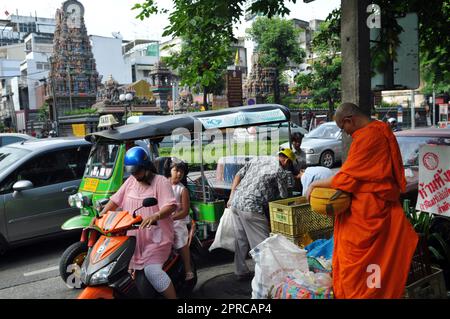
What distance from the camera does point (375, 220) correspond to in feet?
9.93

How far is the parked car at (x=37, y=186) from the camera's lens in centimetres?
616

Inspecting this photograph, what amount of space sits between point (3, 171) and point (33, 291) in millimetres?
2047

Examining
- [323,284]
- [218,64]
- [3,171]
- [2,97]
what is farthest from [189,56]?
[2,97]

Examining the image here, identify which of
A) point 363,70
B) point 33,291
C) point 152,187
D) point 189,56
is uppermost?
point 189,56

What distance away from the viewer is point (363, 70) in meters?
3.95

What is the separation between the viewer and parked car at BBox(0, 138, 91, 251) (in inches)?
242

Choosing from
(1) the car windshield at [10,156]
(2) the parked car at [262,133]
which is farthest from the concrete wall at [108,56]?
(2) the parked car at [262,133]

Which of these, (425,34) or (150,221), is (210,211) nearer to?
(150,221)

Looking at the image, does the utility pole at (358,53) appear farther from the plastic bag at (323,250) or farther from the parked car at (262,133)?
the parked car at (262,133)

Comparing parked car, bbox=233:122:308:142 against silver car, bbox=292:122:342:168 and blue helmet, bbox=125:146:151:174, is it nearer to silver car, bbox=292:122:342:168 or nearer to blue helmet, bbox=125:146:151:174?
blue helmet, bbox=125:146:151:174

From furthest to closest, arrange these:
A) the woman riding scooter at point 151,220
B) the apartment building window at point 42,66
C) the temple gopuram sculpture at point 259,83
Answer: the apartment building window at point 42,66
the temple gopuram sculpture at point 259,83
the woman riding scooter at point 151,220

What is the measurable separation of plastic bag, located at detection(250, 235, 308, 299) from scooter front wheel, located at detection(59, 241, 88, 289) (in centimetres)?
237

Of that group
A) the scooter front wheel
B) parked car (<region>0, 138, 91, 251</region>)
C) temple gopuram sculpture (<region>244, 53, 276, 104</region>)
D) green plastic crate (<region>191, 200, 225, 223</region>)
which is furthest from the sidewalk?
temple gopuram sculpture (<region>244, 53, 276, 104</region>)
